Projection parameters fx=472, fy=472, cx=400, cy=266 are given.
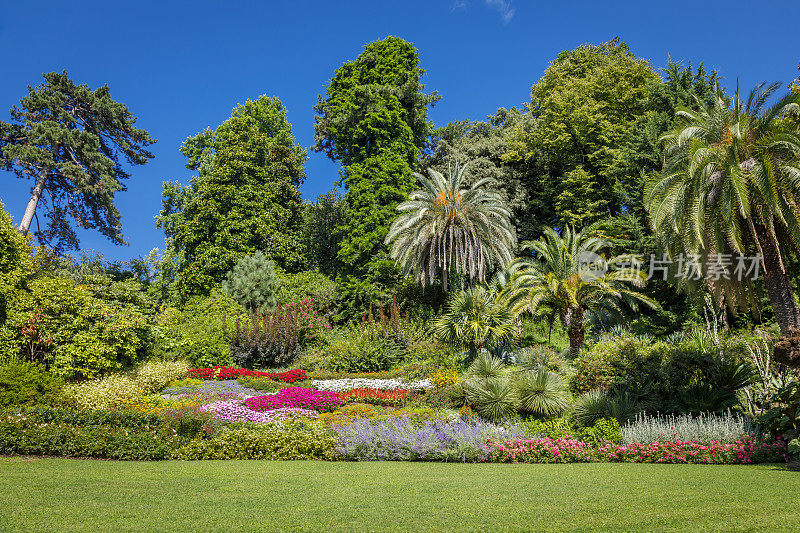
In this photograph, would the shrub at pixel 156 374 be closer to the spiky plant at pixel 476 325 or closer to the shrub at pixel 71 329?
the shrub at pixel 71 329

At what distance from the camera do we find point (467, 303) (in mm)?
19766

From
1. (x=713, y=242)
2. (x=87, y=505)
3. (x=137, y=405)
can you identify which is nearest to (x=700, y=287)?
(x=713, y=242)

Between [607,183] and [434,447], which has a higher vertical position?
[607,183]

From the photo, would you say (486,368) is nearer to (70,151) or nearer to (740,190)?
(740,190)

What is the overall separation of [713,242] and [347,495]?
10.9 metres

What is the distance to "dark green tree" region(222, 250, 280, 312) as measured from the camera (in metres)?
26.5

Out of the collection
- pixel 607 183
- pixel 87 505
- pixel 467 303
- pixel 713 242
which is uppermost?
pixel 607 183

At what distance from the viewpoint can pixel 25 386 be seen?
12062mm

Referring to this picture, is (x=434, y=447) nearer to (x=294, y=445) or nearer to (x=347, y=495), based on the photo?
(x=294, y=445)

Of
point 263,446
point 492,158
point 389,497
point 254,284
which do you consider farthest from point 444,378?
point 492,158

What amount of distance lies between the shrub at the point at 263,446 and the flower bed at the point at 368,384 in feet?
20.3

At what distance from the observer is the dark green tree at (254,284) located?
26516mm

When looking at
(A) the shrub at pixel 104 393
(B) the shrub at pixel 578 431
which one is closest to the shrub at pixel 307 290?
(A) the shrub at pixel 104 393

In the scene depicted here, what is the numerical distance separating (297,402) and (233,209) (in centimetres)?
2052
